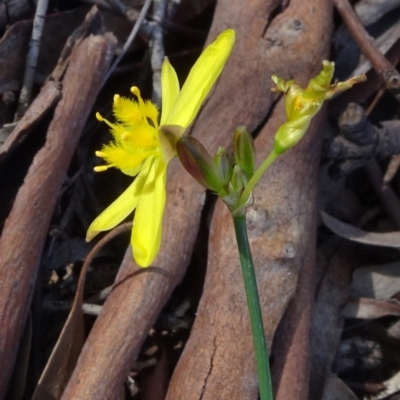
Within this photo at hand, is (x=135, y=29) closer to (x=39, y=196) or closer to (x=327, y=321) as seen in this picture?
(x=39, y=196)

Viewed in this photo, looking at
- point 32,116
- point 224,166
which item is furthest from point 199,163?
point 32,116

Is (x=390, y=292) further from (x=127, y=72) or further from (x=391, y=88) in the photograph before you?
(x=127, y=72)

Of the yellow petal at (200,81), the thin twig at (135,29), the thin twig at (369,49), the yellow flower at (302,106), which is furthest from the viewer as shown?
the thin twig at (135,29)

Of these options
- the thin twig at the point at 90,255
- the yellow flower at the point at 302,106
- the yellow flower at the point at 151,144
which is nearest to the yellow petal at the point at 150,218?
the yellow flower at the point at 151,144

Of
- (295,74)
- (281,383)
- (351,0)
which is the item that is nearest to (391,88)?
(295,74)

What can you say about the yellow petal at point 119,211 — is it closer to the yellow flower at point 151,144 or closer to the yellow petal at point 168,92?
the yellow flower at point 151,144

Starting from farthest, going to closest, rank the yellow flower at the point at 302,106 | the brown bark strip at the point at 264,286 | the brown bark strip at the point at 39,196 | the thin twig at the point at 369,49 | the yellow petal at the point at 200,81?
1. the thin twig at the point at 369,49
2. the brown bark strip at the point at 39,196
3. the brown bark strip at the point at 264,286
4. the yellow petal at the point at 200,81
5. the yellow flower at the point at 302,106
